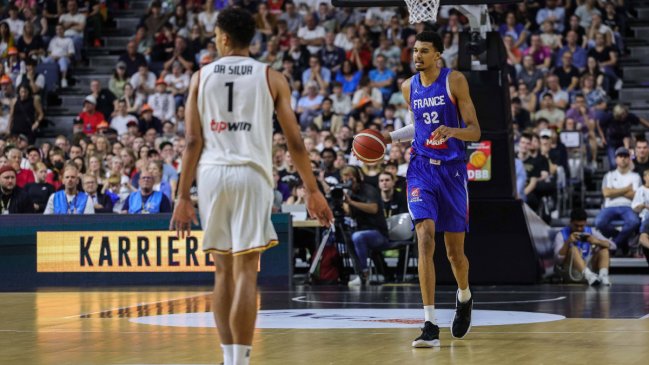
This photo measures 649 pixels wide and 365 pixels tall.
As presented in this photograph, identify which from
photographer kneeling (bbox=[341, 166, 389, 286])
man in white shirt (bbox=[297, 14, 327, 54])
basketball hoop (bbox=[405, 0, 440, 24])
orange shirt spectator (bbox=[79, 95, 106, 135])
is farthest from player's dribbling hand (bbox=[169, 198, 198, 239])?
man in white shirt (bbox=[297, 14, 327, 54])

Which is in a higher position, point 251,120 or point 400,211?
point 251,120

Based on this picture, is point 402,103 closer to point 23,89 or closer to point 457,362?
point 23,89

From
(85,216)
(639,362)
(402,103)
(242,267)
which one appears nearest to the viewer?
(242,267)

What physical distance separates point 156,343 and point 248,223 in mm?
2645

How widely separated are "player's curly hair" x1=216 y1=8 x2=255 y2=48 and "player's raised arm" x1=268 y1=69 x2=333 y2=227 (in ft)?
0.77

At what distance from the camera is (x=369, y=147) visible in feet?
30.0

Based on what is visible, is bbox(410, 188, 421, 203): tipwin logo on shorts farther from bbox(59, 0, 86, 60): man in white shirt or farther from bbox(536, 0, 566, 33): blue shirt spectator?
bbox(59, 0, 86, 60): man in white shirt

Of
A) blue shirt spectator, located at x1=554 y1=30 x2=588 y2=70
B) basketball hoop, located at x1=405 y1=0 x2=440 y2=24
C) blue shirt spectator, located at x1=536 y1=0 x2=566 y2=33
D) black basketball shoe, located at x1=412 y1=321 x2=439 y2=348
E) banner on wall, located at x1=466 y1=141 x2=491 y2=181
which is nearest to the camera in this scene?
black basketball shoe, located at x1=412 y1=321 x2=439 y2=348

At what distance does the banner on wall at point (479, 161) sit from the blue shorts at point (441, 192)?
18.6 ft

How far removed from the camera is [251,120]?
6.23 m

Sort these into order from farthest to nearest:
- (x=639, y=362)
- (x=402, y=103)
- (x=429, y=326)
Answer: (x=402, y=103)
(x=429, y=326)
(x=639, y=362)

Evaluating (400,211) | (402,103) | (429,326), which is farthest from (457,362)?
(402,103)

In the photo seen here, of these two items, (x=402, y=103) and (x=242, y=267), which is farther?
(x=402, y=103)

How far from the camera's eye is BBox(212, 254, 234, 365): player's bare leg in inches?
245
